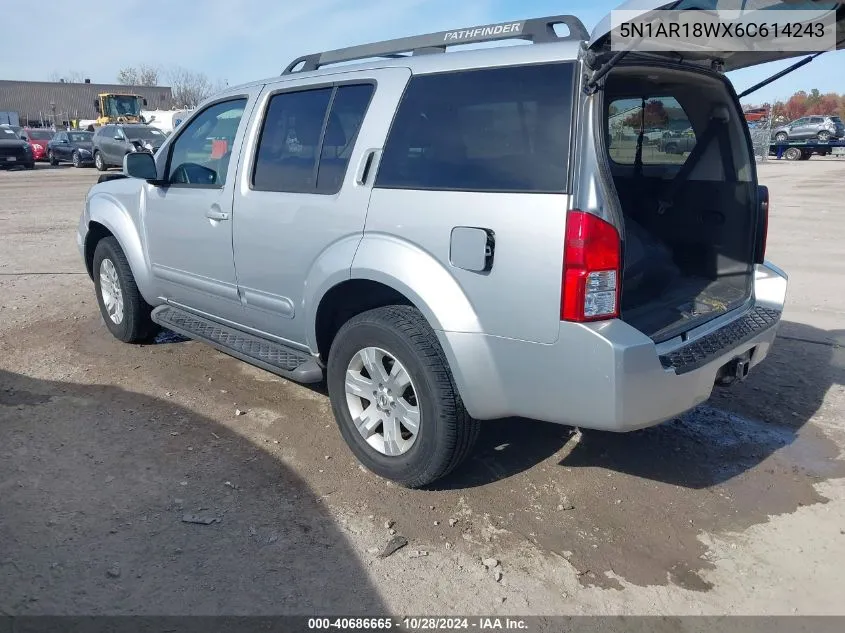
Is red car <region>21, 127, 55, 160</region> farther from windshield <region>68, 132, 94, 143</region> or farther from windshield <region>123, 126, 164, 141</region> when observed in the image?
windshield <region>123, 126, 164, 141</region>

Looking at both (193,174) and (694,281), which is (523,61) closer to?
(694,281)

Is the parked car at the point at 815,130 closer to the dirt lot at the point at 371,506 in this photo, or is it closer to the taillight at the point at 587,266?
the dirt lot at the point at 371,506

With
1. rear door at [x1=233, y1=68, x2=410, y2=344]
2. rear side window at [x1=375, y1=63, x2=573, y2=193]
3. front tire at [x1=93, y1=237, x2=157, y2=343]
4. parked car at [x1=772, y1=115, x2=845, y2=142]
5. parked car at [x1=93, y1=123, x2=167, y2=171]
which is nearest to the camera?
rear side window at [x1=375, y1=63, x2=573, y2=193]

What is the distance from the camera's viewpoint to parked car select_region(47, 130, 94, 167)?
29.0m

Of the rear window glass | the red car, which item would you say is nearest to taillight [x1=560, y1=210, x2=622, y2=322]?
the rear window glass

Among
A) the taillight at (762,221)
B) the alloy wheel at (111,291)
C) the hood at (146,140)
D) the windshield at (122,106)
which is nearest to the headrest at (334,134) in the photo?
the taillight at (762,221)

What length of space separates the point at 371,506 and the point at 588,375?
1298 millimetres

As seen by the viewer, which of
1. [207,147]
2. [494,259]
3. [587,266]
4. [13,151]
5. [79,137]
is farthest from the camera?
[79,137]

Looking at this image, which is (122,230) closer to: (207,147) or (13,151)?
(207,147)

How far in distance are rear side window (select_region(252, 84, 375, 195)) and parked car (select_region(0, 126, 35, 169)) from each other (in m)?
28.5

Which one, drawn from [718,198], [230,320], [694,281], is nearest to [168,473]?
[230,320]

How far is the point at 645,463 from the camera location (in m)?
3.82

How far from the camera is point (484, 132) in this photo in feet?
10.2

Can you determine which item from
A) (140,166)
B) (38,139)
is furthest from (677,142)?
(38,139)
